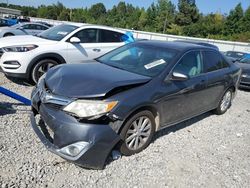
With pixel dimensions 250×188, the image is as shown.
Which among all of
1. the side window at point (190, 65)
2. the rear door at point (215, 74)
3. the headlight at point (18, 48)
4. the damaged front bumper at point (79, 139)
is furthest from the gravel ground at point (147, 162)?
the headlight at point (18, 48)

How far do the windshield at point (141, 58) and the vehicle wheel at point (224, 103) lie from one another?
2171 millimetres

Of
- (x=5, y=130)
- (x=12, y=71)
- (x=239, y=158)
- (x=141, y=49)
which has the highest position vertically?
(x=141, y=49)

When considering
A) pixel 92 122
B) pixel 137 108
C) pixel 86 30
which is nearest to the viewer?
pixel 92 122

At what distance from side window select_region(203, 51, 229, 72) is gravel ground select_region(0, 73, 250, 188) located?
47.3 inches

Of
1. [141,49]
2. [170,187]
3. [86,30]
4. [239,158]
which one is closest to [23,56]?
[86,30]

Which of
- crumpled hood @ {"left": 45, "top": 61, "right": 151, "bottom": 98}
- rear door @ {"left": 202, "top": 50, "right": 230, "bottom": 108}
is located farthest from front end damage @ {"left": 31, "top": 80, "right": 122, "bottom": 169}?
rear door @ {"left": 202, "top": 50, "right": 230, "bottom": 108}

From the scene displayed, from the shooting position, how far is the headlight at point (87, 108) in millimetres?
3010

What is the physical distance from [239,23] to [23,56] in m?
48.5

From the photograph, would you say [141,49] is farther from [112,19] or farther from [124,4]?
[124,4]

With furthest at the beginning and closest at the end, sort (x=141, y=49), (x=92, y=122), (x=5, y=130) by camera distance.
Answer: (x=141, y=49) → (x=5, y=130) → (x=92, y=122)

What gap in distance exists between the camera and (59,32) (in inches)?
267

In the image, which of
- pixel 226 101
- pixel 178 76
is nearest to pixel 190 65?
pixel 178 76

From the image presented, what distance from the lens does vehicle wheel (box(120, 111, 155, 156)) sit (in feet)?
11.2

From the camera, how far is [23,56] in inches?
224
